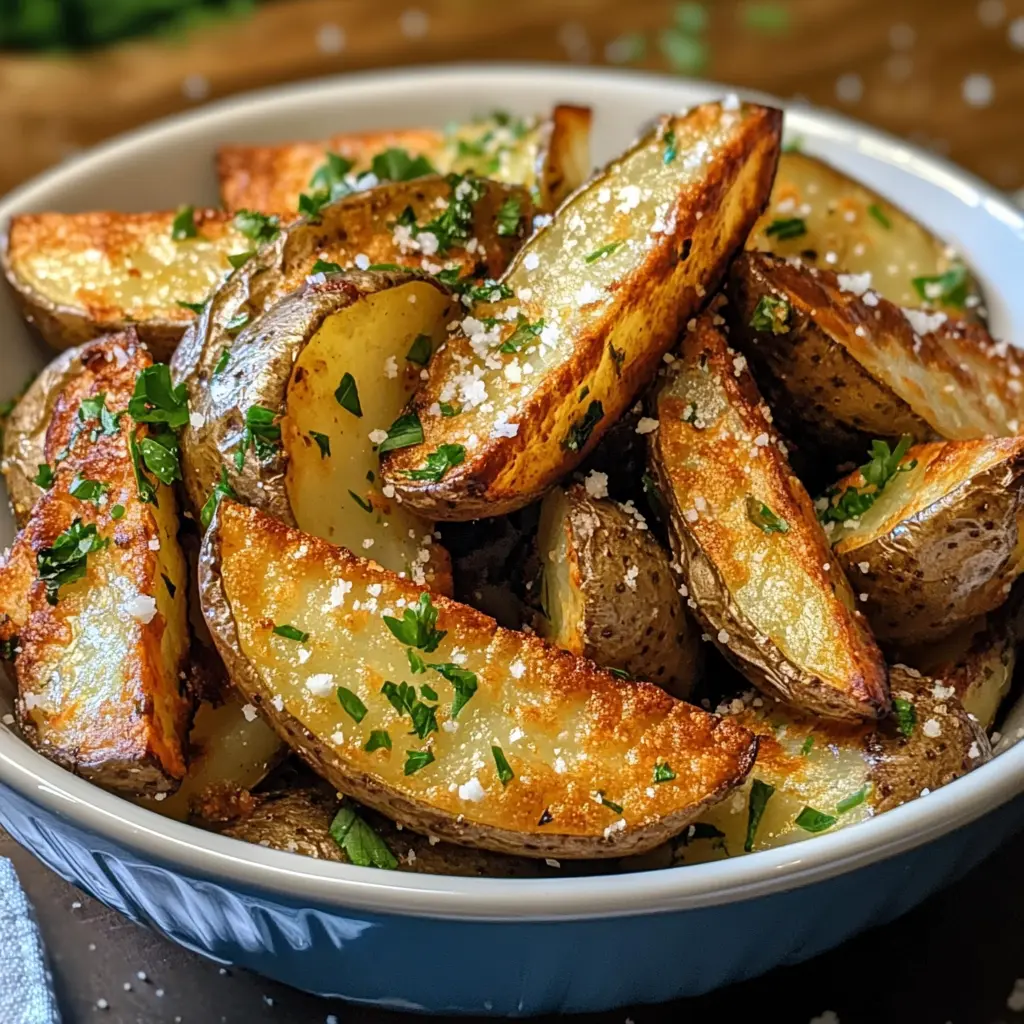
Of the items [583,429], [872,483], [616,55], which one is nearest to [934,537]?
[872,483]

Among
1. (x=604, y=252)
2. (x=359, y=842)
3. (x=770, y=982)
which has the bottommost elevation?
(x=770, y=982)

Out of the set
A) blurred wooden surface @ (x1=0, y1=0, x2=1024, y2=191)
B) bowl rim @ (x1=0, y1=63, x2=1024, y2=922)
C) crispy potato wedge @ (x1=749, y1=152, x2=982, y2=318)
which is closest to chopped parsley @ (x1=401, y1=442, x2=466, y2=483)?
bowl rim @ (x1=0, y1=63, x2=1024, y2=922)

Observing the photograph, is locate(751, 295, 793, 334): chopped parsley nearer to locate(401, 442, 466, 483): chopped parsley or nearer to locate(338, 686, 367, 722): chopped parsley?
locate(401, 442, 466, 483): chopped parsley

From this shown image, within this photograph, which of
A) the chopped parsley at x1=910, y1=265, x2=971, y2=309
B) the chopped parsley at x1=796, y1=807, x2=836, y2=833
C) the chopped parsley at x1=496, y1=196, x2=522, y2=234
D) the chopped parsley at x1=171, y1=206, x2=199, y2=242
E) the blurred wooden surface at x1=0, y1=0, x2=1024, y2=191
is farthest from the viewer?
the blurred wooden surface at x1=0, y1=0, x2=1024, y2=191

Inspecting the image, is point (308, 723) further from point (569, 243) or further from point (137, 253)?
point (137, 253)

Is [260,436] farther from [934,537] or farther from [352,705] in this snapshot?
[934,537]

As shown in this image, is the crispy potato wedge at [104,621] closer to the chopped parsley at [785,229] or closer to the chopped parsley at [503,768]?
the chopped parsley at [503,768]

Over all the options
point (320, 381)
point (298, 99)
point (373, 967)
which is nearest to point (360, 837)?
point (373, 967)
